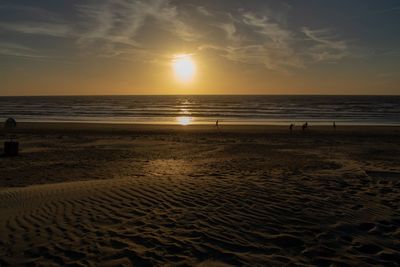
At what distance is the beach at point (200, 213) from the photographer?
5.47m

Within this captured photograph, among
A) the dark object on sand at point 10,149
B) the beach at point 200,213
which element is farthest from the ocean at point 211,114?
the beach at point 200,213

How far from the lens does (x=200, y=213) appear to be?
7.31 m

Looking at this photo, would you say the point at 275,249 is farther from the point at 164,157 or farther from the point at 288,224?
the point at 164,157

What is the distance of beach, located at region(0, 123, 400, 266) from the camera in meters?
5.47

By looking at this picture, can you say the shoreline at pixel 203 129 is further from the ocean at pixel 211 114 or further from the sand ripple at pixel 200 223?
the sand ripple at pixel 200 223

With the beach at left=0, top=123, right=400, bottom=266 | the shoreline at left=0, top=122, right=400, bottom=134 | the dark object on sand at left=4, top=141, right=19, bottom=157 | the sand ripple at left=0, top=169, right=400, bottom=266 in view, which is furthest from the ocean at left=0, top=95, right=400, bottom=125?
the sand ripple at left=0, top=169, right=400, bottom=266

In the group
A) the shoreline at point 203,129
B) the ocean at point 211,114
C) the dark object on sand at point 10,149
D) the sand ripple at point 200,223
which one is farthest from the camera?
the ocean at point 211,114

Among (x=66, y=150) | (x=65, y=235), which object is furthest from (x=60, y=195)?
(x=66, y=150)

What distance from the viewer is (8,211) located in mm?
7672

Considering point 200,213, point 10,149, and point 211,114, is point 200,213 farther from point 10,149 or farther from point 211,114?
point 211,114

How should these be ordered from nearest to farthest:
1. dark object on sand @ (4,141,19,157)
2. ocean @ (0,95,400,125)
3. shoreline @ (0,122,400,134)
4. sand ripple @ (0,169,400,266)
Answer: sand ripple @ (0,169,400,266) → dark object on sand @ (4,141,19,157) → shoreline @ (0,122,400,134) → ocean @ (0,95,400,125)

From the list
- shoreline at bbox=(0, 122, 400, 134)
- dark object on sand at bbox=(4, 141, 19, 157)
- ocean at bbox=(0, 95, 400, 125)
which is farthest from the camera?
ocean at bbox=(0, 95, 400, 125)

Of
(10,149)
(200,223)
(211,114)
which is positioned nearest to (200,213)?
(200,223)

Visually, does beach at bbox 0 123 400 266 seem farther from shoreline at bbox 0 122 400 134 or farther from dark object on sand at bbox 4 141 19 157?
shoreline at bbox 0 122 400 134
